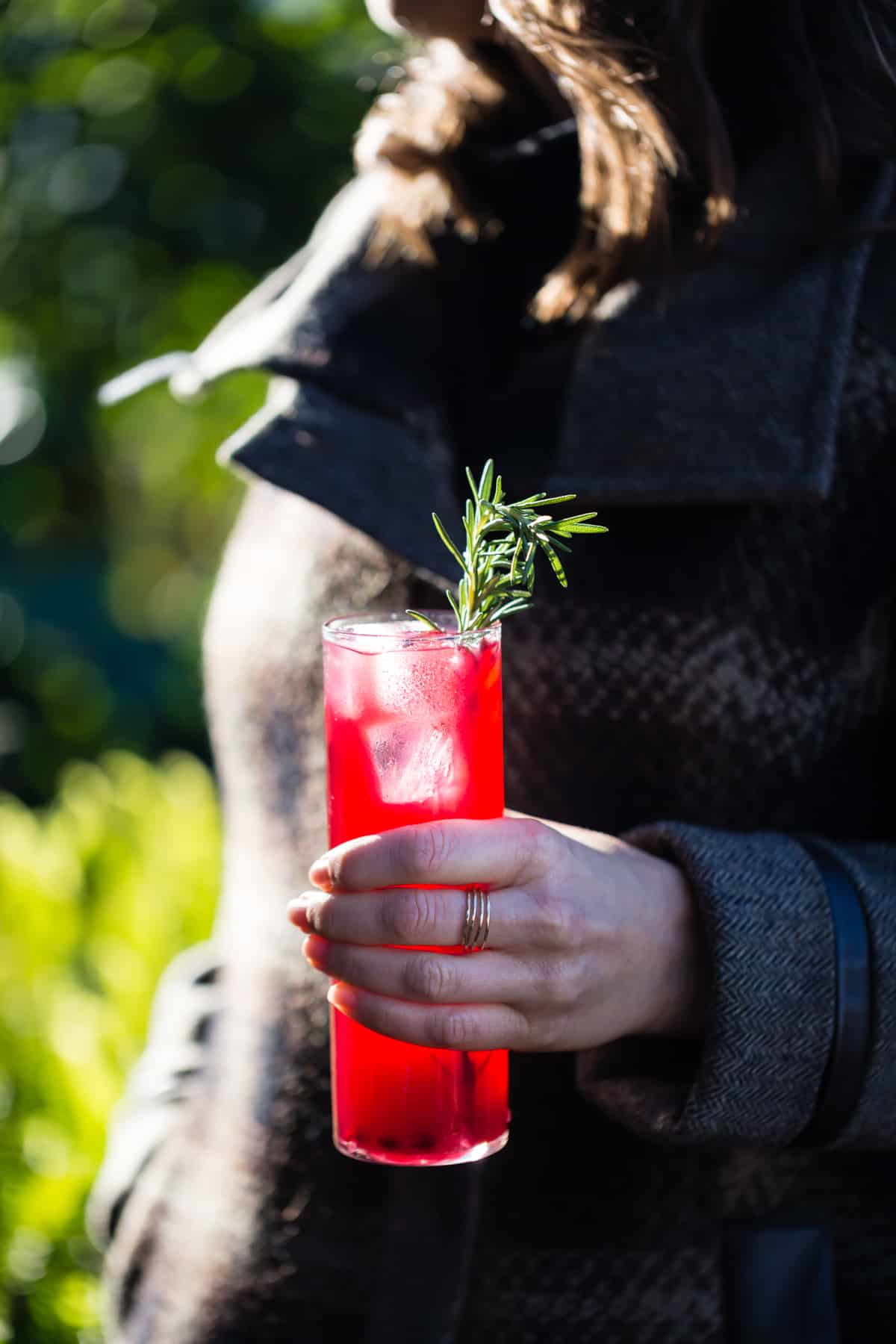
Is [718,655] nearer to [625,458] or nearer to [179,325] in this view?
[625,458]

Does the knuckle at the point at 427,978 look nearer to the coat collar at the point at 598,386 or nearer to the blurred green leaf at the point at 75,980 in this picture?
the coat collar at the point at 598,386

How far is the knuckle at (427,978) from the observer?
41.3 inches

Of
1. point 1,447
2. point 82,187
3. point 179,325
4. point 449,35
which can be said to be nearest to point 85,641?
point 1,447

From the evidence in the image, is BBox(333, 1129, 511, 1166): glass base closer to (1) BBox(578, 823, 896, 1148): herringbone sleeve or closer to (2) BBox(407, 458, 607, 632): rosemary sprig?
(1) BBox(578, 823, 896, 1148): herringbone sleeve

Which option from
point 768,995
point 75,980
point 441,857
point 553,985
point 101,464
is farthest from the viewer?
point 101,464

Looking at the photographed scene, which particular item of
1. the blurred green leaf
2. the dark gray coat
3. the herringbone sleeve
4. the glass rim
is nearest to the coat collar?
the dark gray coat

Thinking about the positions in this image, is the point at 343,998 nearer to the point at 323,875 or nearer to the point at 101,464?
the point at 323,875

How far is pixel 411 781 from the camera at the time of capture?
1.07 metres

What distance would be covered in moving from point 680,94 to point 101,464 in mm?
6225

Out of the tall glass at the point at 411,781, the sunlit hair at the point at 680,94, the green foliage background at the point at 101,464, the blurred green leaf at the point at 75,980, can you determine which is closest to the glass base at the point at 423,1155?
the tall glass at the point at 411,781

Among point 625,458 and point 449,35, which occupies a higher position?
point 449,35

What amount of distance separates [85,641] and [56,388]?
1487 mm

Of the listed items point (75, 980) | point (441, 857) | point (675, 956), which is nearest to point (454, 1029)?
point (441, 857)

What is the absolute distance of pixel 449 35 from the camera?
1456mm
